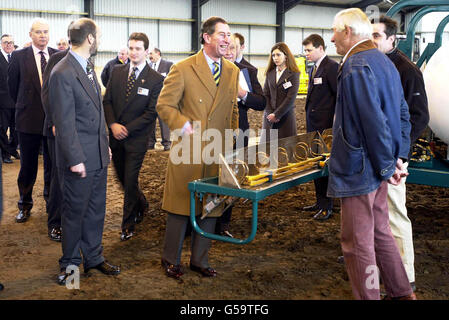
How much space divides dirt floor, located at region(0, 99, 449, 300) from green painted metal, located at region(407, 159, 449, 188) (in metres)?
0.56

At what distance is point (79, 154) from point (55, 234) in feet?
4.72

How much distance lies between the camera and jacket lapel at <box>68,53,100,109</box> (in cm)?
329

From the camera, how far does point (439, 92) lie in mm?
3775

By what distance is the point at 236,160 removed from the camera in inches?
124

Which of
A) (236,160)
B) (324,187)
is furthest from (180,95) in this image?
(324,187)

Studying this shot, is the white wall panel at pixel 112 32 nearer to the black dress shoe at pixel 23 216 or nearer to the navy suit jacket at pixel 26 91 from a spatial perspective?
the navy suit jacket at pixel 26 91

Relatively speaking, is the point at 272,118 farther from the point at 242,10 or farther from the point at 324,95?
the point at 242,10

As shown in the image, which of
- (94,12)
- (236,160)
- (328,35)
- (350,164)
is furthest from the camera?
(328,35)

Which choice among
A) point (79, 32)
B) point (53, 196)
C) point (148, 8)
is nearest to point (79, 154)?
point (79, 32)

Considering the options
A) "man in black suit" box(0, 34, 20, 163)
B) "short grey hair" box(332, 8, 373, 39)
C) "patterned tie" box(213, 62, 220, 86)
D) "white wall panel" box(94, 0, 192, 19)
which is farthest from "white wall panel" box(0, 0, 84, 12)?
"short grey hair" box(332, 8, 373, 39)

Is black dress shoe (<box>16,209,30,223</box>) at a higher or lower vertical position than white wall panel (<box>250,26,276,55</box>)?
lower

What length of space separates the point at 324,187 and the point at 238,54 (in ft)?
4.97

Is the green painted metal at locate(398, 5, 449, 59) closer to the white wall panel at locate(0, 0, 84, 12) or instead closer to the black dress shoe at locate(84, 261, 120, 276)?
the black dress shoe at locate(84, 261, 120, 276)
